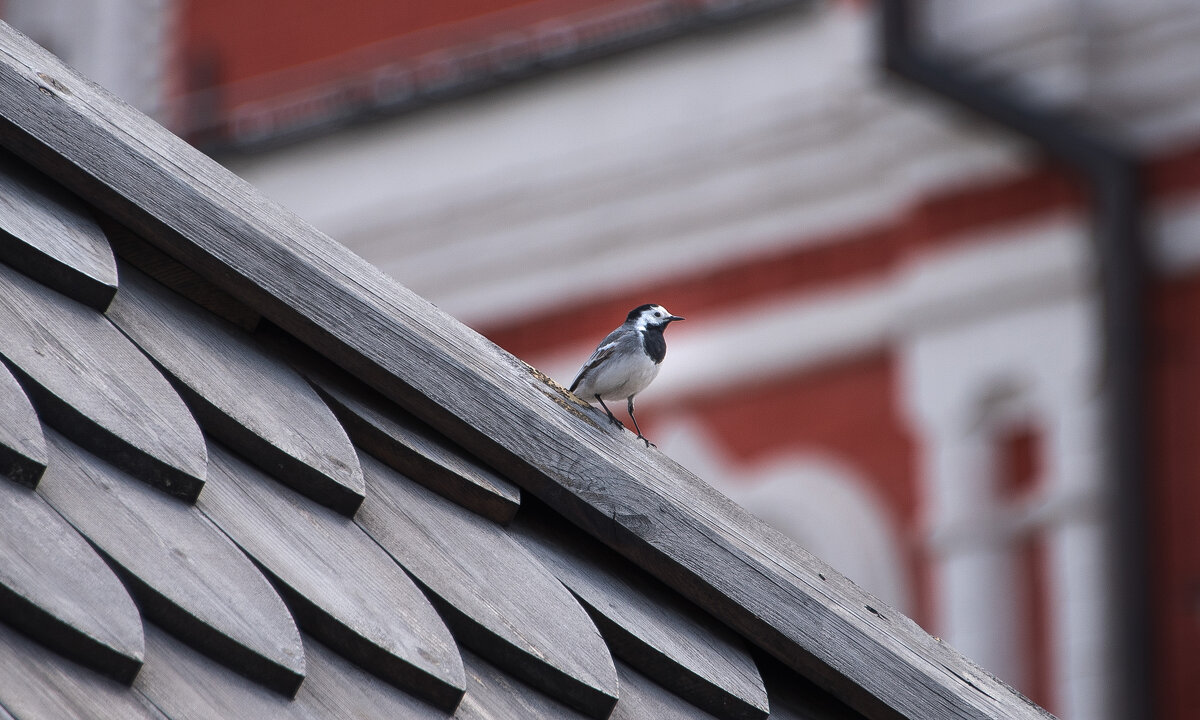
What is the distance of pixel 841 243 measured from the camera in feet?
34.4

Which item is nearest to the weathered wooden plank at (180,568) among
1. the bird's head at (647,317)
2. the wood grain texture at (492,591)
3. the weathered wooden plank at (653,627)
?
the wood grain texture at (492,591)

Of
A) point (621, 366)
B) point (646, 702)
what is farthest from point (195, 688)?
point (621, 366)

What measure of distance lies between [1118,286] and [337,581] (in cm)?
777

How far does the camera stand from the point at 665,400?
1084cm

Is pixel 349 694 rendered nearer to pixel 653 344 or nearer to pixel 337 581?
pixel 337 581

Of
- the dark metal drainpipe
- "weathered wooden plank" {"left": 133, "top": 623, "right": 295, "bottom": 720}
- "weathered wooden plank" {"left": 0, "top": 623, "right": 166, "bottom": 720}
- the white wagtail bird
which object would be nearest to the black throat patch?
the white wagtail bird

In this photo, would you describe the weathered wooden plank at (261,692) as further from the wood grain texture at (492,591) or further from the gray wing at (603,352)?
the gray wing at (603,352)

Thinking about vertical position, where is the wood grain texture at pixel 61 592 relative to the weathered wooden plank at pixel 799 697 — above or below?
below

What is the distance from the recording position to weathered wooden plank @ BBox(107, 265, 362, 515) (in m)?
2.05

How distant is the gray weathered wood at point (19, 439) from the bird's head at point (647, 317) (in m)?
1.92

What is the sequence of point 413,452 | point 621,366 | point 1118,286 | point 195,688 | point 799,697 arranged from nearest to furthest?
point 195,688, point 413,452, point 799,697, point 621,366, point 1118,286

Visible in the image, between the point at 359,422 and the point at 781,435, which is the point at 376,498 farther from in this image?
the point at 781,435

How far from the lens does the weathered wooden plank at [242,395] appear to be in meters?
2.05

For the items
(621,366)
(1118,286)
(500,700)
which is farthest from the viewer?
(1118,286)
